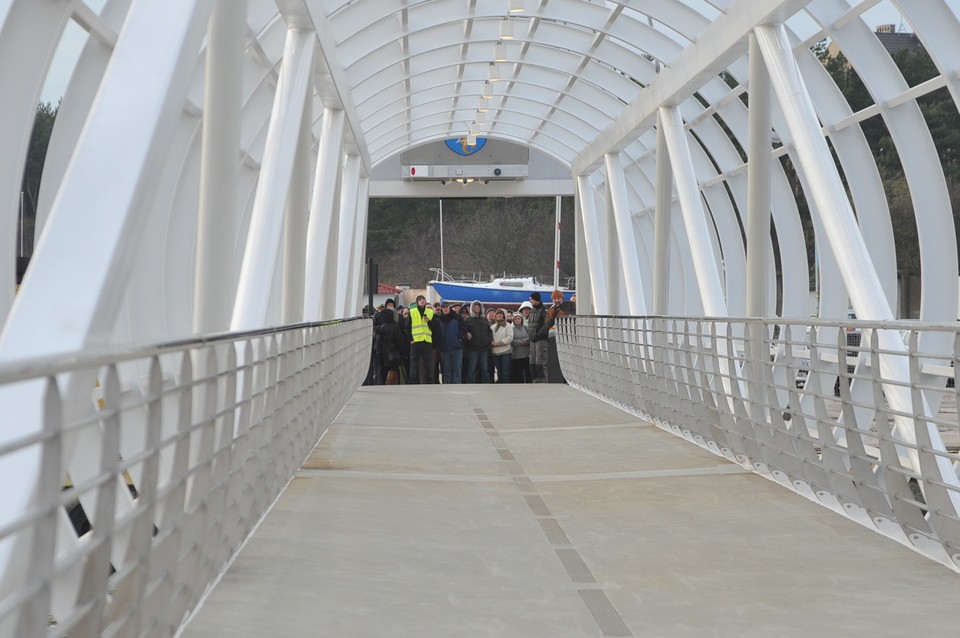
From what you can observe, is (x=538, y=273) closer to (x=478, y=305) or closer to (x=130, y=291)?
(x=478, y=305)

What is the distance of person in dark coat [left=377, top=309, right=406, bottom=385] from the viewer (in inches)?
965

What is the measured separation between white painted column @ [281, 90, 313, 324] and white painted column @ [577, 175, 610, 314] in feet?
40.5

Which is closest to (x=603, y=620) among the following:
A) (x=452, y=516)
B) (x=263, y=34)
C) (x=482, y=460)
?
(x=452, y=516)

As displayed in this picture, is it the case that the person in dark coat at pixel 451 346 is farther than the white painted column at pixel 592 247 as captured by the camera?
No

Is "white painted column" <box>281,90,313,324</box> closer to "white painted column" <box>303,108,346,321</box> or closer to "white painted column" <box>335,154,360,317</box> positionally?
"white painted column" <box>303,108,346,321</box>

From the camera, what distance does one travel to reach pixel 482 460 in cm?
1081

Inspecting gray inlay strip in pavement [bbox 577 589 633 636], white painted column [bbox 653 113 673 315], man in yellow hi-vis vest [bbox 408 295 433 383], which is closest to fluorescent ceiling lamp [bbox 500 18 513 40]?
white painted column [bbox 653 113 673 315]

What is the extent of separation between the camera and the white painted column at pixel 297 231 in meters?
13.4

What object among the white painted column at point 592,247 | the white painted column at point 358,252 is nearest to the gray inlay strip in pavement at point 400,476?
the white painted column at point 592,247

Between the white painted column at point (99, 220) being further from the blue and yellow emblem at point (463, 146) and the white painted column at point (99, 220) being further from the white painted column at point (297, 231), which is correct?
the blue and yellow emblem at point (463, 146)

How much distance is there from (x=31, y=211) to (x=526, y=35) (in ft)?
43.8

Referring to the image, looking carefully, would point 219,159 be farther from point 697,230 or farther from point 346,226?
point 346,226

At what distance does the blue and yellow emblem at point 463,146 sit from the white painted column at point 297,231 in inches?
756

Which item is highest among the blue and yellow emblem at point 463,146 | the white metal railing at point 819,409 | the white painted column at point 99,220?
the blue and yellow emblem at point 463,146
